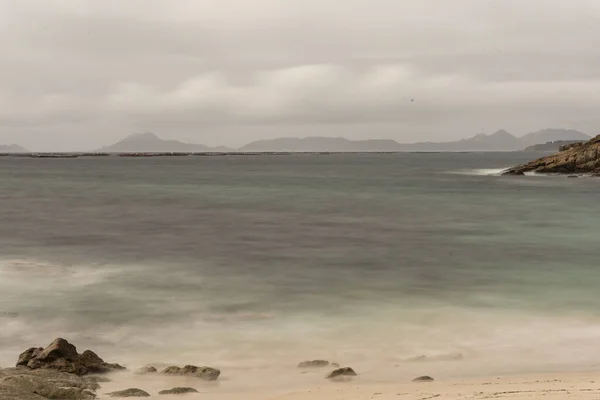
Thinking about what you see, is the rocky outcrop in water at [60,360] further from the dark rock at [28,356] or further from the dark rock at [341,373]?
the dark rock at [341,373]

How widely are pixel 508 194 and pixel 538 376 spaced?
62.5 m

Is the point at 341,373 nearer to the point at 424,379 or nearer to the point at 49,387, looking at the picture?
the point at 424,379

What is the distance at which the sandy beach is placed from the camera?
1099cm

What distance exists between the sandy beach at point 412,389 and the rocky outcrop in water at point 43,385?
39 centimetres

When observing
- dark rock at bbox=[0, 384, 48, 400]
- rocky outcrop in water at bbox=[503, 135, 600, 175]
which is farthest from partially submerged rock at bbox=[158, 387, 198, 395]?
rocky outcrop in water at bbox=[503, 135, 600, 175]

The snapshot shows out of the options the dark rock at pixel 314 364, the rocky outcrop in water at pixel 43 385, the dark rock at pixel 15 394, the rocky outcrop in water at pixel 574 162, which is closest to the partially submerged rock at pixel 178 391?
the rocky outcrop in water at pixel 43 385

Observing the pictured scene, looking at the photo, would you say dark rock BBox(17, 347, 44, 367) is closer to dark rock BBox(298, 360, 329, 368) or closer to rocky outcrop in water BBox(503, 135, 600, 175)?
dark rock BBox(298, 360, 329, 368)

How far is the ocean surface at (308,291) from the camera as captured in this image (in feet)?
49.9

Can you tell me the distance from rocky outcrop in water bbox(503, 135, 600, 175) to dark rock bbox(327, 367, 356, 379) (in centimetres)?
9675

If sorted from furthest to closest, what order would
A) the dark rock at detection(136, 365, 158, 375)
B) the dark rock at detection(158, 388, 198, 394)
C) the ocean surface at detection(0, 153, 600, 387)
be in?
the ocean surface at detection(0, 153, 600, 387), the dark rock at detection(136, 365, 158, 375), the dark rock at detection(158, 388, 198, 394)

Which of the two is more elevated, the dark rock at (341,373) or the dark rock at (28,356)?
the dark rock at (28,356)

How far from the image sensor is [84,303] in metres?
20.5

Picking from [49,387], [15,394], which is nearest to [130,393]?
[49,387]

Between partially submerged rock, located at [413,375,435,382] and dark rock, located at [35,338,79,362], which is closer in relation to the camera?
dark rock, located at [35,338,79,362]
